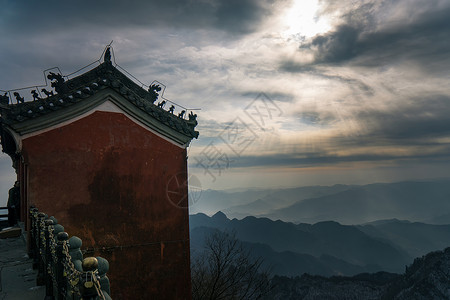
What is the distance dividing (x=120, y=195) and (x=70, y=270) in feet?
17.2

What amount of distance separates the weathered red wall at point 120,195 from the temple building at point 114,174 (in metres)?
0.02

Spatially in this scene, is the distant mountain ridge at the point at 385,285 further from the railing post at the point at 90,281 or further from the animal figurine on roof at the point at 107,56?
the railing post at the point at 90,281

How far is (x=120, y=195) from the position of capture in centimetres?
838

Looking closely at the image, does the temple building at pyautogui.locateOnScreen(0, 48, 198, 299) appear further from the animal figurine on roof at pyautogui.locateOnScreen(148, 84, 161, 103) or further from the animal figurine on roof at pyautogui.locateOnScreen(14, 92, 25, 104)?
the animal figurine on roof at pyautogui.locateOnScreen(148, 84, 161, 103)

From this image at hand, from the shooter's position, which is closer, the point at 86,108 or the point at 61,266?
the point at 61,266

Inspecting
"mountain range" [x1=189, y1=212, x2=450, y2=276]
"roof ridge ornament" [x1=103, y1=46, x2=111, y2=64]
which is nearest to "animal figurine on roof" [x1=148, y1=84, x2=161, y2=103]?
"roof ridge ornament" [x1=103, y1=46, x2=111, y2=64]

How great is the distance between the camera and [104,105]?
8.44 meters

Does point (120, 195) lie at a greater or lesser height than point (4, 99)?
lesser

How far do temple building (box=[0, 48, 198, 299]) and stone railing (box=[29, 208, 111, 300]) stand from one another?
1916 mm

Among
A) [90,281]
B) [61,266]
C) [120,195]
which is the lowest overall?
[61,266]

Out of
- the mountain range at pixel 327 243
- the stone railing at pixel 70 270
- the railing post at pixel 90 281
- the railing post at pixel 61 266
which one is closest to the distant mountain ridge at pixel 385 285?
the stone railing at pixel 70 270

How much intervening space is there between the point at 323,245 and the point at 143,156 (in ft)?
516

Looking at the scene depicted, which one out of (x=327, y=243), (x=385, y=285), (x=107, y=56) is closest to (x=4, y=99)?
(x=107, y=56)

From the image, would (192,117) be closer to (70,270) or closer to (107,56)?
(107,56)
